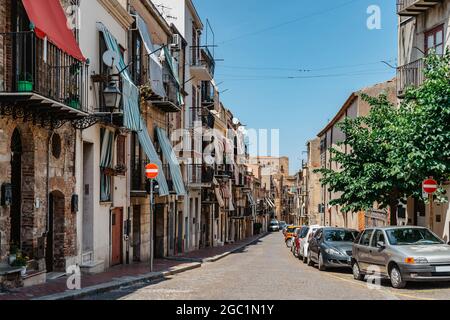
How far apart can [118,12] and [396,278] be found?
13.1m

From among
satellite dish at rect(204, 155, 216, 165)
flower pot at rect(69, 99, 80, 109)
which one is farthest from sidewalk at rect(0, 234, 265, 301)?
satellite dish at rect(204, 155, 216, 165)

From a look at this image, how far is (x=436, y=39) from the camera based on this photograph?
24.9m

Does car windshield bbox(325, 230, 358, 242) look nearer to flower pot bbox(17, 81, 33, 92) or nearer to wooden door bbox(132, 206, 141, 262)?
wooden door bbox(132, 206, 141, 262)

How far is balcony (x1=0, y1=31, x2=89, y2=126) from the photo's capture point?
13.9 metres

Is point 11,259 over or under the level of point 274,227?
over

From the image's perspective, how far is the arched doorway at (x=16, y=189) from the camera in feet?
49.1

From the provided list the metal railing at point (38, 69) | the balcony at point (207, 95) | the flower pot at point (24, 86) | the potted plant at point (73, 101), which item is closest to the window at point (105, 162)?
the metal railing at point (38, 69)

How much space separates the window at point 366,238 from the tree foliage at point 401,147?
2529mm

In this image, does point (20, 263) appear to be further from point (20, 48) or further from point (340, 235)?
point (340, 235)

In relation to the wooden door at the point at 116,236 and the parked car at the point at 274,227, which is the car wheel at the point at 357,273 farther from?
the parked car at the point at 274,227

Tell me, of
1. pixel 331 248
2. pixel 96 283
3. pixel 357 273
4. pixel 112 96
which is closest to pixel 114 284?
pixel 96 283

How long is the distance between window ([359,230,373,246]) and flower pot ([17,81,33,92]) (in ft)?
31.3
